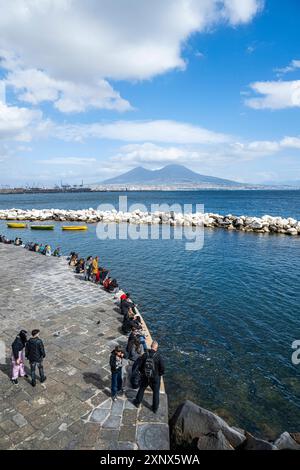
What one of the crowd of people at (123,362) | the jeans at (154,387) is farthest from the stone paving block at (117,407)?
the jeans at (154,387)

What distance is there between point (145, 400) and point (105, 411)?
4.54ft

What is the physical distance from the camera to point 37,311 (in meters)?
15.8

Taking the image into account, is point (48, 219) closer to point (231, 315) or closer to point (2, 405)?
point (231, 315)

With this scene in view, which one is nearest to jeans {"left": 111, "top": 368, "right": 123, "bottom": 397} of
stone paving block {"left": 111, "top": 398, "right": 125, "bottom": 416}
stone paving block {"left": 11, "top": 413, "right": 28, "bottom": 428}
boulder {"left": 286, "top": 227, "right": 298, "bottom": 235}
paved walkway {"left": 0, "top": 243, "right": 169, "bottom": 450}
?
stone paving block {"left": 111, "top": 398, "right": 125, "bottom": 416}

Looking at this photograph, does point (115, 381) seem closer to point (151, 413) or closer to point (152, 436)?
point (151, 413)

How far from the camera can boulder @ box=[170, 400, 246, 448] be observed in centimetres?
805

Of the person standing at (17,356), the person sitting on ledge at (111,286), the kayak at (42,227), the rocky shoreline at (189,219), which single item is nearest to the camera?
the person standing at (17,356)

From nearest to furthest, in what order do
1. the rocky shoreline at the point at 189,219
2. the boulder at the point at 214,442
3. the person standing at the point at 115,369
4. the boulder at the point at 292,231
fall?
1. the boulder at the point at 214,442
2. the person standing at the point at 115,369
3. the boulder at the point at 292,231
4. the rocky shoreline at the point at 189,219

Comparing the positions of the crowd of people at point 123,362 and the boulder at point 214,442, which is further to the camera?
the crowd of people at point 123,362

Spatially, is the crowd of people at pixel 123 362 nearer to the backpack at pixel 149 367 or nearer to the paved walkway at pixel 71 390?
the backpack at pixel 149 367

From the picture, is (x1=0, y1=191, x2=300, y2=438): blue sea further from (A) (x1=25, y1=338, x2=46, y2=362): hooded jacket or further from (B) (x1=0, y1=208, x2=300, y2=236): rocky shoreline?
(B) (x1=0, y1=208, x2=300, y2=236): rocky shoreline

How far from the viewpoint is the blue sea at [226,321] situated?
35.9 feet

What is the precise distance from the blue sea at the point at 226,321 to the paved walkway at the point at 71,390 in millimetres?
2252
